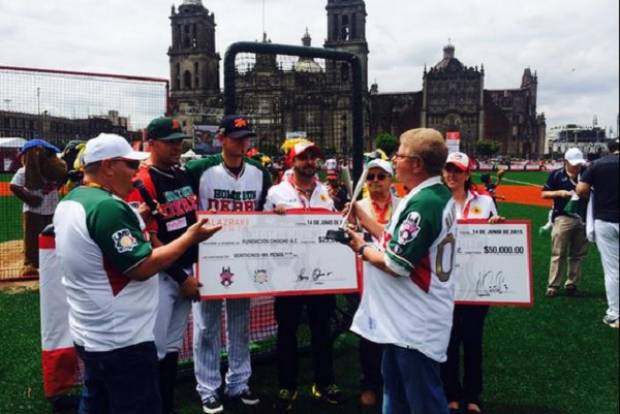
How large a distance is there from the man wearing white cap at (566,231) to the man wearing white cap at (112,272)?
700 centimetres

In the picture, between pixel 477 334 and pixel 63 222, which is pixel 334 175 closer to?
pixel 477 334

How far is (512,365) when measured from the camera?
18.9 feet

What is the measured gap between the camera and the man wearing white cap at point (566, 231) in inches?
331

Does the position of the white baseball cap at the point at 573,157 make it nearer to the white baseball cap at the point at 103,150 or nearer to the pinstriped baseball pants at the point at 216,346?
the pinstriped baseball pants at the point at 216,346

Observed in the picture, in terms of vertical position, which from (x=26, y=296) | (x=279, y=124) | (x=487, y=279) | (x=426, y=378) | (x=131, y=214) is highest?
(x=279, y=124)

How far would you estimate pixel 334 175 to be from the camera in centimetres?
848

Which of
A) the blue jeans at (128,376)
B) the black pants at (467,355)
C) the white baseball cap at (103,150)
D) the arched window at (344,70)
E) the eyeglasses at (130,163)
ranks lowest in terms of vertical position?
the black pants at (467,355)

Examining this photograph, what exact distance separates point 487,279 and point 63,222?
335 centimetres

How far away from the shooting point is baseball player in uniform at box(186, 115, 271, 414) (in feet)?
15.5

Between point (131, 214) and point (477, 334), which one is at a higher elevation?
point (131, 214)

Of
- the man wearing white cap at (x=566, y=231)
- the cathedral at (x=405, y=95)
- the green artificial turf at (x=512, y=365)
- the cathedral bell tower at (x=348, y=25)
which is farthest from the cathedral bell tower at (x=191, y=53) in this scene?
the green artificial turf at (x=512, y=365)

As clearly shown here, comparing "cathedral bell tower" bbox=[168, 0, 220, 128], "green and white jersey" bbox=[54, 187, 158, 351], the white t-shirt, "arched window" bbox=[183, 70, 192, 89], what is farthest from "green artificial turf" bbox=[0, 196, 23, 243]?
"arched window" bbox=[183, 70, 192, 89]

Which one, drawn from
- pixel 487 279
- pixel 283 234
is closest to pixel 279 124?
pixel 283 234

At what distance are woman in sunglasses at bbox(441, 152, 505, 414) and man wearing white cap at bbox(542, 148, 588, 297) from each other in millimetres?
4273
